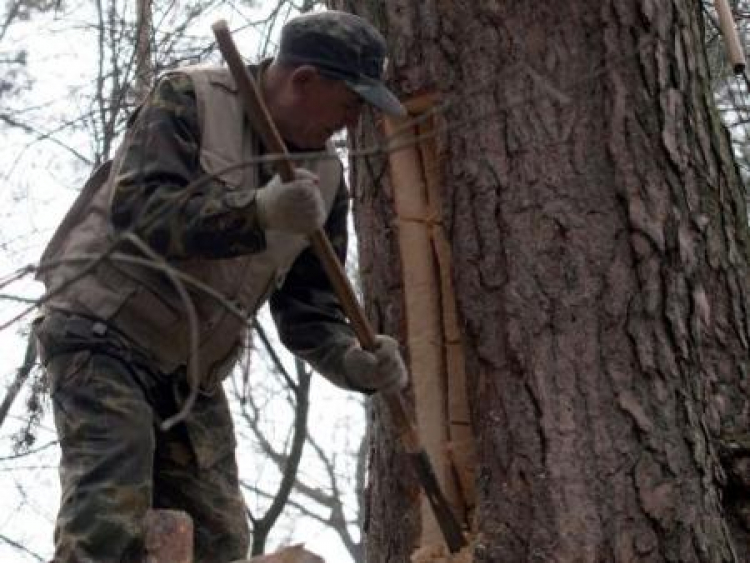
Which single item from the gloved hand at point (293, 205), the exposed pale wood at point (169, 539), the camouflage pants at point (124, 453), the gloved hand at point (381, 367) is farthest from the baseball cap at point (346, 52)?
the exposed pale wood at point (169, 539)

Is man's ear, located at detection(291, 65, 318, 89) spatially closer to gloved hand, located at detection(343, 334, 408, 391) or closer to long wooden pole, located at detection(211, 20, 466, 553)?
long wooden pole, located at detection(211, 20, 466, 553)

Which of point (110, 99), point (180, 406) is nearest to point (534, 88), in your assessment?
point (180, 406)

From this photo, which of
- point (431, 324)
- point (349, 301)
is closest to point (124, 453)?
point (349, 301)

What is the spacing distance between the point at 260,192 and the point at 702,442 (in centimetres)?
112

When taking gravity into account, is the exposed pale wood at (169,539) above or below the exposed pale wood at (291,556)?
above

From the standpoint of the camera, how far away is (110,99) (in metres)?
6.68

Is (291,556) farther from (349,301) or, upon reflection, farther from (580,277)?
(580,277)

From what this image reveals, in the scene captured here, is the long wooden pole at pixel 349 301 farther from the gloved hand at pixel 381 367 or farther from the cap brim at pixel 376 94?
the cap brim at pixel 376 94

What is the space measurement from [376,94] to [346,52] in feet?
0.40

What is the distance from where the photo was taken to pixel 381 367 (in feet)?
11.2

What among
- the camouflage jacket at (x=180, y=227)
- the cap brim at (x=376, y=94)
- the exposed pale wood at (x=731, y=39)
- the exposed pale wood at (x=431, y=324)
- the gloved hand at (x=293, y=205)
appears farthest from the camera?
the exposed pale wood at (x=731, y=39)

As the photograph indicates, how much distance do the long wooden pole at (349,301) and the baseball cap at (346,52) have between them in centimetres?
18

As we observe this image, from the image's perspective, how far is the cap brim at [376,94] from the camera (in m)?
3.36

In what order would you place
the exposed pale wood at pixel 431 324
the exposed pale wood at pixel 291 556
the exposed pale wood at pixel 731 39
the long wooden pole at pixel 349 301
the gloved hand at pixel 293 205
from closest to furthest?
the exposed pale wood at pixel 291 556 → the long wooden pole at pixel 349 301 → the gloved hand at pixel 293 205 → the exposed pale wood at pixel 431 324 → the exposed pale wood at pixel 731 39
